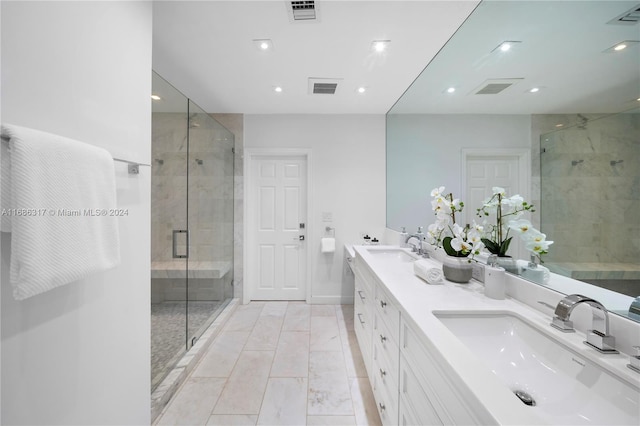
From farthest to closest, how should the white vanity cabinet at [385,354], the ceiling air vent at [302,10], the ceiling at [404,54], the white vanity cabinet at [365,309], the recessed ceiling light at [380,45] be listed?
1. the recessed ceiling light at [380,45]
2. the white vanity cabinet at [365,309]
3. the ceiling air vent at [302,10]
4. the white vanity cabinet at [385,354]
5. the ceiling at [404,54]

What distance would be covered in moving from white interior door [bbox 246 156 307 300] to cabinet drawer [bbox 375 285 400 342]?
6.18 ft

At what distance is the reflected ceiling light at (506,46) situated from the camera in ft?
3.90

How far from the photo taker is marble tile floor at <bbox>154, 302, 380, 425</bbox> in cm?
154

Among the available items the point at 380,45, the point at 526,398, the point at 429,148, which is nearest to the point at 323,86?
the point at 380,45

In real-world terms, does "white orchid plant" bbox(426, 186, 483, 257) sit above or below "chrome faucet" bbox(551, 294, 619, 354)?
above

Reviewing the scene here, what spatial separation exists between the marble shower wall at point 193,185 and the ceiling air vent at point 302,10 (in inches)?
51.7

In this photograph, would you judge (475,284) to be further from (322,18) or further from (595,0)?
(322,18)

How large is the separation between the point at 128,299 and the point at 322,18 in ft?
6.50

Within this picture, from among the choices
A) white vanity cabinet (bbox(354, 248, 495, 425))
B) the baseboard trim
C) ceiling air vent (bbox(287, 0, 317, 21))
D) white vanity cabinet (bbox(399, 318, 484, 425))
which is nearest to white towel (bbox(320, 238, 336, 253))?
the baseboard trim

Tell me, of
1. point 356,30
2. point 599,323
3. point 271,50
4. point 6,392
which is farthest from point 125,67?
point 599,323

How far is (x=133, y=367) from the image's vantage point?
3.99 feet

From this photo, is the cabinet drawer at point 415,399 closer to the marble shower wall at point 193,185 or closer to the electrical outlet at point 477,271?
the electrical outlet at point 477,271

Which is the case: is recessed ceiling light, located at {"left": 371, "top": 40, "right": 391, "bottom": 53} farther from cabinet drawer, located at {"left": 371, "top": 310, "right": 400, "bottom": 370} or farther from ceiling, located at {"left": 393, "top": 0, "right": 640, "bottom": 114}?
cabinet drawer, located at {"left": 371, "top": 310, "right": 400, "bottom": 370}

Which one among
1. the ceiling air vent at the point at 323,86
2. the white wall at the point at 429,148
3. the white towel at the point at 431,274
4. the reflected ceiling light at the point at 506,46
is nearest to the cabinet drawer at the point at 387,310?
the white towel at the point at 431,274
